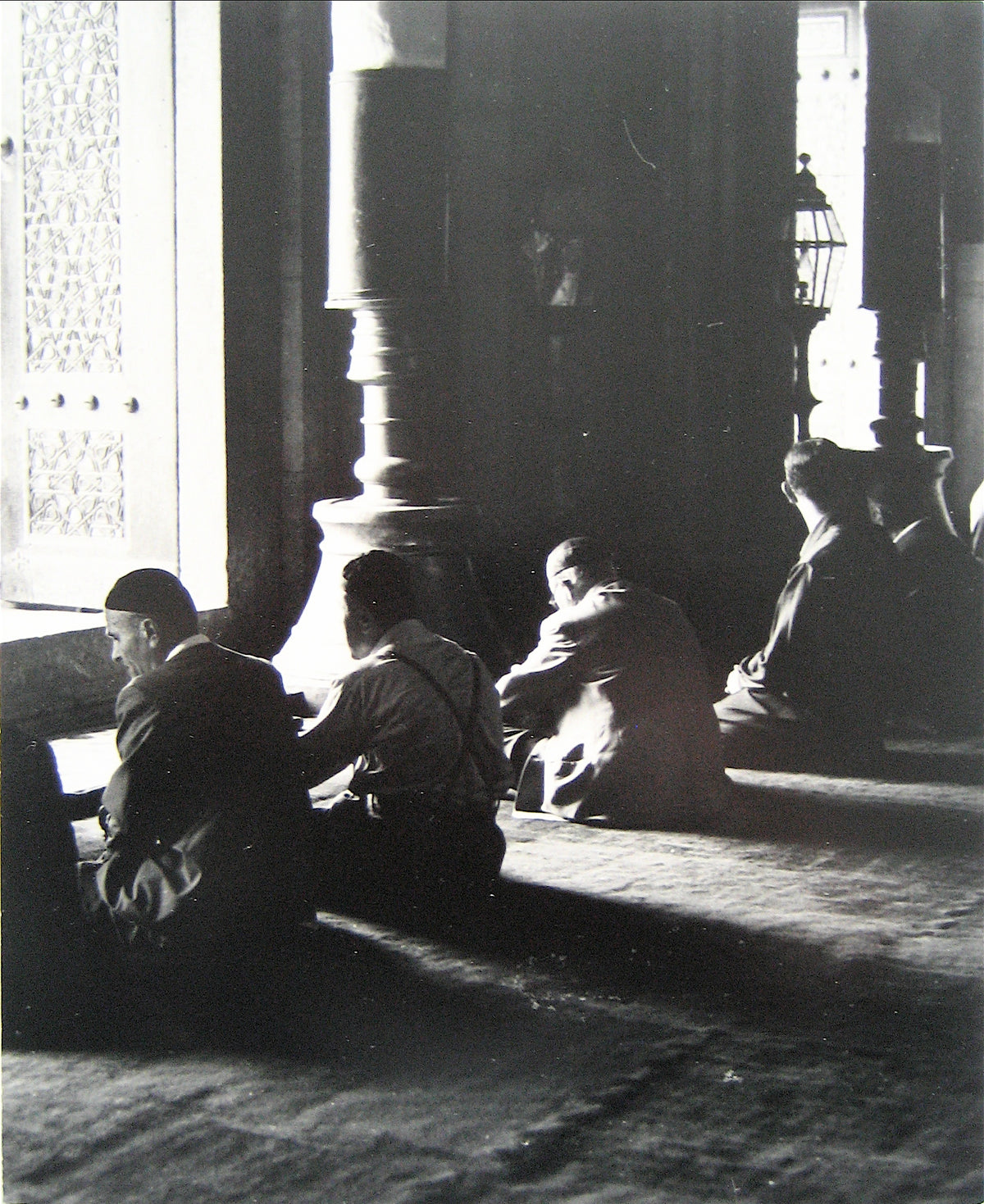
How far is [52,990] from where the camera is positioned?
3.46 meters

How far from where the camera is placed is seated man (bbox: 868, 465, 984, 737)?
22.2 feet

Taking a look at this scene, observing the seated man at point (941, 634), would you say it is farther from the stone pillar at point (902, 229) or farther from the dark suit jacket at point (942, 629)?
the stone pillar at point (902, 229)

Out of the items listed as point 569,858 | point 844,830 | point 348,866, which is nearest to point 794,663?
point 844,830

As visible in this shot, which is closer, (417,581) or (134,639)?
(134,639)

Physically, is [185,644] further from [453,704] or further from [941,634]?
[941,634]

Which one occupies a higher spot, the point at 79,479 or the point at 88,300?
the point at 88,300

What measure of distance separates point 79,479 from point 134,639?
3.93 m

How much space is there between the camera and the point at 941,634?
6773mm

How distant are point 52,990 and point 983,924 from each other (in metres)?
2.35

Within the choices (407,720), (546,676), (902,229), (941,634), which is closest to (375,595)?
(407,720)

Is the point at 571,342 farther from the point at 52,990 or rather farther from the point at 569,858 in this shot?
the point at 52,990

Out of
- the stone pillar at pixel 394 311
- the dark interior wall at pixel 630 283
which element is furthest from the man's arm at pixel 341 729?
the dark interior wall at pixel 630 283

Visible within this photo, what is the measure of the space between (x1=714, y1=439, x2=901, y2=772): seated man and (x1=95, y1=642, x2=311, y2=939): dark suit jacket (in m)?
3.06

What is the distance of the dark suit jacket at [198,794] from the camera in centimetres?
339
